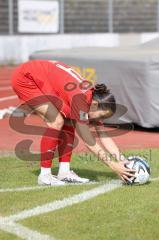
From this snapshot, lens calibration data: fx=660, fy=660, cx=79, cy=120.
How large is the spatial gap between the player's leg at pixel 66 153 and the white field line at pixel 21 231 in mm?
1623

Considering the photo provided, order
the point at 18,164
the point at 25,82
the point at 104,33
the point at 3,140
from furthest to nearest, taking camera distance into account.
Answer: the point at 104,33, the point at 3,140, the point at 18,164, the point at 25,82

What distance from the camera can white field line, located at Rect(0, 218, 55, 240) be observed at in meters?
5.31

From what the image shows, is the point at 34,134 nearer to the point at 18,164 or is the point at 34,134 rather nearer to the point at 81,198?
the point at 18,164

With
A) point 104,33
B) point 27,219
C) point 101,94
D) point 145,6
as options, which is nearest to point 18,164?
point 101,94

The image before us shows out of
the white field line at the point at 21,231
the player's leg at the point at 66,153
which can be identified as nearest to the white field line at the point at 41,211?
the white field line at the point at 21,231

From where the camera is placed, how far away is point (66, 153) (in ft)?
24.3

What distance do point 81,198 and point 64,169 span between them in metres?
0.93

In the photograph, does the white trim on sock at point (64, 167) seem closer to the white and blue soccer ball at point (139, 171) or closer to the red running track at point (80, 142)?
the white and blue soccer ball at point (139, 171)


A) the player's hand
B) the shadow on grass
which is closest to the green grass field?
the shadow on grass

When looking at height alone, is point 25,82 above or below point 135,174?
above

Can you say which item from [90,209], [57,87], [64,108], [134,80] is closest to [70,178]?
[64,108]

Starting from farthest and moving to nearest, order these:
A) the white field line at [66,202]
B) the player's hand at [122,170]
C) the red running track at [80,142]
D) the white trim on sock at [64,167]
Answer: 1. the red running track at [80,142]
2. the white trim on sock at [64,167]
3. the player's hand at [122,170]
4. the white field line at [66,202]

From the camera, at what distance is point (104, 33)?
2862 cm

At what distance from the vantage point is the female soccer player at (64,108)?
Result: 6.77 meters
